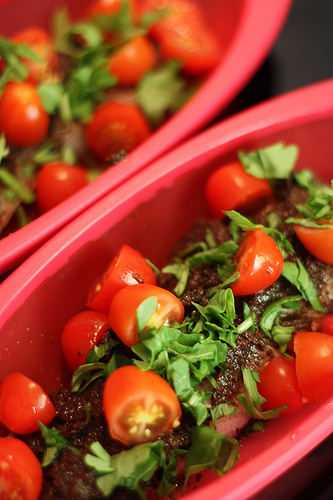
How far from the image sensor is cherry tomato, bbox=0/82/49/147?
5.68 feet

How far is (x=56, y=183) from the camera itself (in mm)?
1686

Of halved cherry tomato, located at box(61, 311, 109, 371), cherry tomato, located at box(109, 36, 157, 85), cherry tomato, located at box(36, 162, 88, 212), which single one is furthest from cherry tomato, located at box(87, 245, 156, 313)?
cherry tomato, located at box(109, 36, 157, 85)

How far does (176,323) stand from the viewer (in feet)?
4.44

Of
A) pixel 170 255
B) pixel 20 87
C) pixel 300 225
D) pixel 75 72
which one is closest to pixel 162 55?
pixel 75 72

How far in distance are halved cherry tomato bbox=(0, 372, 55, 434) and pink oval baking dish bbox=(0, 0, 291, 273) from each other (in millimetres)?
294

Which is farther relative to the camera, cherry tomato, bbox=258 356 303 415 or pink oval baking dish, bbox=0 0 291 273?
pink oval baking dish, bbox=0 0 291 273

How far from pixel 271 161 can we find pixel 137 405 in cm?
68

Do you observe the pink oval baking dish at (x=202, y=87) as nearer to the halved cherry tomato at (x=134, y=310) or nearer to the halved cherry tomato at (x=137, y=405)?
the halved cherry tomato at (x=134, y=310)

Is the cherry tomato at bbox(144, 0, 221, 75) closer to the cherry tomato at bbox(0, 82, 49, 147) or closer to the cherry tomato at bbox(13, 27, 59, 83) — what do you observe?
the cherry tomato at bbox(13, 27, 59, 83)

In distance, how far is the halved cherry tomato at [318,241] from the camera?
4.62 ft

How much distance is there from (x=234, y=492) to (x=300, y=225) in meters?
0.55

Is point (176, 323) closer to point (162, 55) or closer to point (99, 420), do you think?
point (99, 420)

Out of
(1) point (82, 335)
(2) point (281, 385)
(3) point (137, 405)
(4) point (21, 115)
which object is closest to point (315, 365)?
(2) point (281, 385)

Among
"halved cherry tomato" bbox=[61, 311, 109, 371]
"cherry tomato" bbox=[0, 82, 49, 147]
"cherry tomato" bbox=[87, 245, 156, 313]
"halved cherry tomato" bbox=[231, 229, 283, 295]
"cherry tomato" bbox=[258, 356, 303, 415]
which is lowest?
"cherry tomato" bbox=[258, 356, 303, 415]
